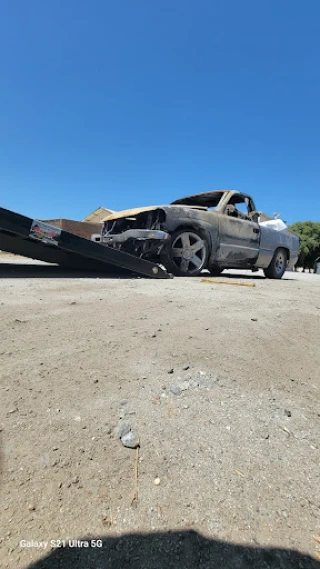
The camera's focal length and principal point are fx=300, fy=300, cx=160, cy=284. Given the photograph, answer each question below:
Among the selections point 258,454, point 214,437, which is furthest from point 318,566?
point 214,437

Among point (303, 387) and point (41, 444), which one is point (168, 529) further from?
point (303, 387)

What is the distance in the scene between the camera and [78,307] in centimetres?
268

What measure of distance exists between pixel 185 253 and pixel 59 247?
88.2 inches

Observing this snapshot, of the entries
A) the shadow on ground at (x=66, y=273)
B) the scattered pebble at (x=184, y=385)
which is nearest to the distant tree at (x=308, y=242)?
the shadow on ground at (x=66, y=273)

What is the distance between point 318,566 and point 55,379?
3.81 feet

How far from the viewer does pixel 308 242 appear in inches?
1475

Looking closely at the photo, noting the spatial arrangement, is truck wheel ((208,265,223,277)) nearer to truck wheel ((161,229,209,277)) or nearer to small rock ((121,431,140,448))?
truck wheel ((161,229,209,277))

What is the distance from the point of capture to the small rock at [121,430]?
1.12 m

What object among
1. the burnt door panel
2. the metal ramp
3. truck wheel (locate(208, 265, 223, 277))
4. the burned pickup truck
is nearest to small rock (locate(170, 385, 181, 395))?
the metal ramp

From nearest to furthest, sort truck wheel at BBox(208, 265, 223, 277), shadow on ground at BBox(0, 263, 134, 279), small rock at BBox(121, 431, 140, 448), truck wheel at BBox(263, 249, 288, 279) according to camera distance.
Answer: small rock at BBox(121, 431, 140, 448), shadow on ground at BBox(0, 263, 134, 279), truck wheel at BBox(208, 265, 223, 277), truck wheel at BBox(263, 249, 288, 279)

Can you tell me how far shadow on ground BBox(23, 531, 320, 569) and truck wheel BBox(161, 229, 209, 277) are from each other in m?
4.59

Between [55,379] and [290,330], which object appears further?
[290,330]

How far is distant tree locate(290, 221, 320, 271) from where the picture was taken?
36.5 metres

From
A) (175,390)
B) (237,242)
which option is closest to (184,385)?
(175,390)
